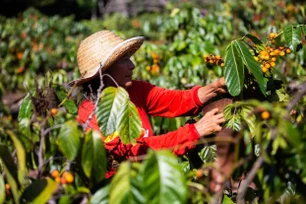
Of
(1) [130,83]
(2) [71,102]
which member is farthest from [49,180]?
(1) [130,83]

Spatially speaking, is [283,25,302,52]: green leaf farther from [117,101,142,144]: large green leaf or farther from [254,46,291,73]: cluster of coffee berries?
[117,101,142,144]: large green leaf

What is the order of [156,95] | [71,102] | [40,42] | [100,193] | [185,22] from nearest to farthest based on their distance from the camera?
[100,193] → [71,102] → [156,95] → [185,22] → [40,42]

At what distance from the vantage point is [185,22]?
582cm

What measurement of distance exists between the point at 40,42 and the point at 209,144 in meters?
9.43

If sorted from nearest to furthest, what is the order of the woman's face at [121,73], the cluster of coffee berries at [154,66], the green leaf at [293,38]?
the green leaf at [293,38]
the woman's face at [121,73]
the cluster of coffee berries at [154,66]

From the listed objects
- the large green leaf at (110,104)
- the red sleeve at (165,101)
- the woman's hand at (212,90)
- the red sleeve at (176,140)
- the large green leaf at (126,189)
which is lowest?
the red sleeve at (165,101)

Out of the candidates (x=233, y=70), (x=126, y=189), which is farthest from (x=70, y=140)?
(x=233, y=70)

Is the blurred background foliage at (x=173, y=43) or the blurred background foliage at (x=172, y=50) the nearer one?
the blurred background foliage at (x=172, y=50)

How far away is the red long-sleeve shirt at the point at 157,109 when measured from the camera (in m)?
2.32

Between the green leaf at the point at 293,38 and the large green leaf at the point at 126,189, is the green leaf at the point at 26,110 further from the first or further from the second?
the green leaf at the point at 293,38

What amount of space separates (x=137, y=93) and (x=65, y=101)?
27.8 inches

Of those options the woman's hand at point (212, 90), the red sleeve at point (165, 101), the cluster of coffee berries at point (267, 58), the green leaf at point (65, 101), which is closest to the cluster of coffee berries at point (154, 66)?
the red sleeve at point (165, 101)

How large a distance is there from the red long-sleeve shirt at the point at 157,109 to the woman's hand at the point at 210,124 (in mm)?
26

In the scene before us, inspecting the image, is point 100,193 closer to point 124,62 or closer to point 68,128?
point 68,128
